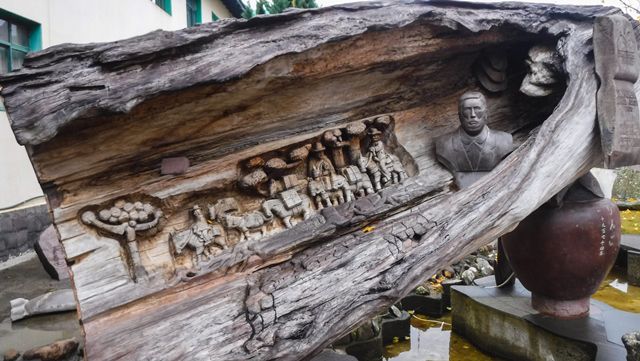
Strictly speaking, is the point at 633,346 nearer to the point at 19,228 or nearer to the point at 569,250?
the point at 569,250

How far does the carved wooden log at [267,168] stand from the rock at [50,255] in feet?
11.4

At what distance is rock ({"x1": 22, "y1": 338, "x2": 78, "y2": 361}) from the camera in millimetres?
3436

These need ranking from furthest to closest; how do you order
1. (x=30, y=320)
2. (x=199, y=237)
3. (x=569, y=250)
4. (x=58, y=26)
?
(x=58, y=26), (x=30, y=320), (x=569, y=250), (x=199, y=237)

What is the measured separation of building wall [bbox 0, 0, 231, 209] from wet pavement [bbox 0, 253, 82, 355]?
112 centimetres

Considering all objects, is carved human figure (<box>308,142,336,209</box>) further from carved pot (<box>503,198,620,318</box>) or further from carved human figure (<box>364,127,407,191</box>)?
carved pot (<box>503,198,620,318</box>)

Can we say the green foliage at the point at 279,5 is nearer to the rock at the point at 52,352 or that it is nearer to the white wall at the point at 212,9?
the white wall at the point at 212,9

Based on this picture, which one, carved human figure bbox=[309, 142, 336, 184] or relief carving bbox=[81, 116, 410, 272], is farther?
carved human figure bbox=[309, 142, 336, 184]

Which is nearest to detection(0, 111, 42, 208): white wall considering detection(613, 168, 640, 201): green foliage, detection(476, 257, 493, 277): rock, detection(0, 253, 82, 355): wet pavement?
detection(0, 253, 82, 355): wet pavement

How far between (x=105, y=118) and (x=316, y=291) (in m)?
1.38

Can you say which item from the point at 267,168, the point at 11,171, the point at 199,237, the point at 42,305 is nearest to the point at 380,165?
the point at 267,168

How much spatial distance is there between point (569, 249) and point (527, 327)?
677 mm

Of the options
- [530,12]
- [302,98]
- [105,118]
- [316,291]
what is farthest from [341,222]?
[530,12]

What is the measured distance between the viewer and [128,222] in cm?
244

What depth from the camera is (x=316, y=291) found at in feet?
7.54
